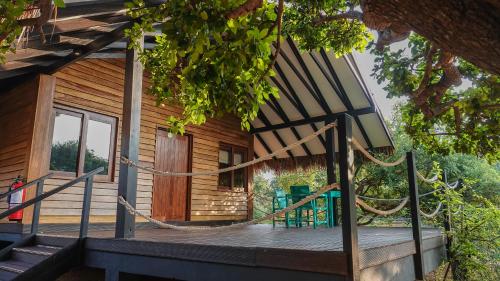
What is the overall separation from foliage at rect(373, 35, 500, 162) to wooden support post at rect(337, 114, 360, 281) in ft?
7.87

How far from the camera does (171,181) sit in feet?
26.2

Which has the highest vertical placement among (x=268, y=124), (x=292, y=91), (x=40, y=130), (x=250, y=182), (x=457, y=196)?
(x=292, y=91)

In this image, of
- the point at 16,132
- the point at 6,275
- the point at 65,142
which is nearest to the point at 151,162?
the point at 65,142

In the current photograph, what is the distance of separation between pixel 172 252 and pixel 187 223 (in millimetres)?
4793

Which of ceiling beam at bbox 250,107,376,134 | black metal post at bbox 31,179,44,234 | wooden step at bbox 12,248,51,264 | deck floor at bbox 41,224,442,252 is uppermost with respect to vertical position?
ceiling beam at bbox 250,107,376,134

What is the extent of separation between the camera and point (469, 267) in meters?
5.20

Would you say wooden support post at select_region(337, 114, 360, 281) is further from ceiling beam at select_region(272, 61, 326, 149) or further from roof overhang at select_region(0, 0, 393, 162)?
ceiling beam at select_region(272, 61, 326, 149)

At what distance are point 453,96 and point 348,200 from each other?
160 inches

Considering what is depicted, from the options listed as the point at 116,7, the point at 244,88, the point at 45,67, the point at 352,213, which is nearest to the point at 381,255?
the point at 352,213

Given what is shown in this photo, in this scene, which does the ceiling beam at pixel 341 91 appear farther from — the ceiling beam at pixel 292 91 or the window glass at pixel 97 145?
the window glass at pixel 97 145

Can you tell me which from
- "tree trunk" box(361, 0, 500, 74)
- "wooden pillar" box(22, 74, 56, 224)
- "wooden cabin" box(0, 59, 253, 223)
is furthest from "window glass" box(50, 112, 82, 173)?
"tree trunk" box(361, 0, 500, 74)

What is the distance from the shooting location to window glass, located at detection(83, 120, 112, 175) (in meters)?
6.52

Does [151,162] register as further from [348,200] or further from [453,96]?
[453,96]

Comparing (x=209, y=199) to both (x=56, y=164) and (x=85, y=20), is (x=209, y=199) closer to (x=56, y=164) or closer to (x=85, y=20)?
(x=56, y=164)
